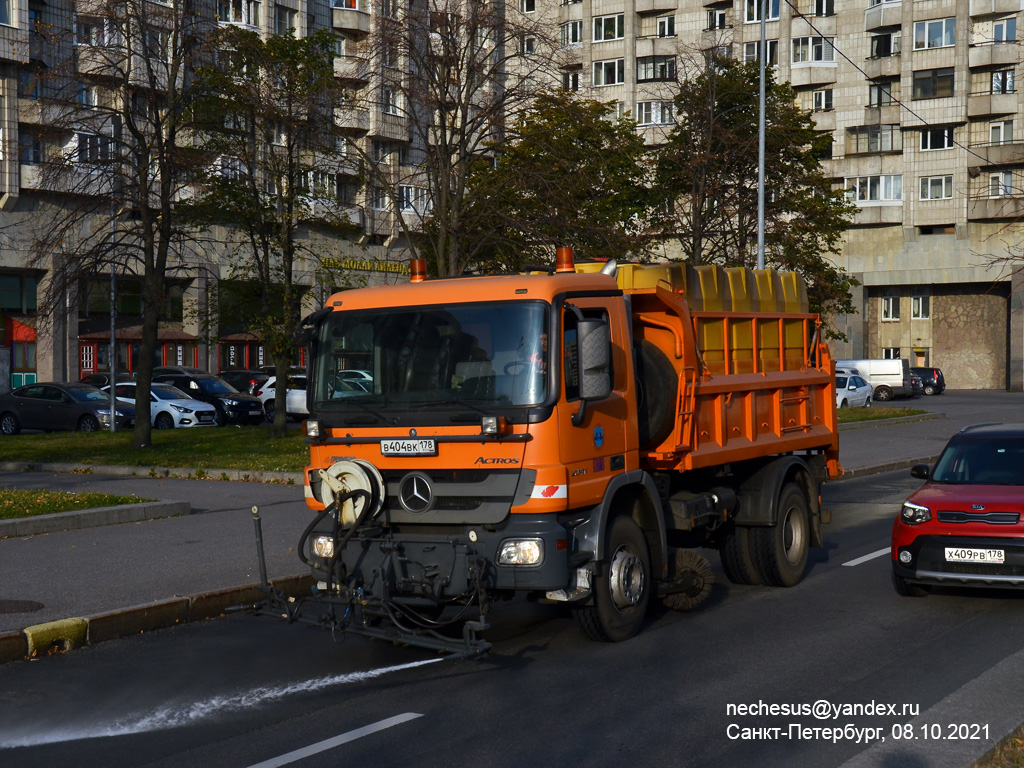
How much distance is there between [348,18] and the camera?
181 feet

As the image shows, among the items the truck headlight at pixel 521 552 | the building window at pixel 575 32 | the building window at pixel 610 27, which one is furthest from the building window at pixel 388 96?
the building window at pixel 575 32

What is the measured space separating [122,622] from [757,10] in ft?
207

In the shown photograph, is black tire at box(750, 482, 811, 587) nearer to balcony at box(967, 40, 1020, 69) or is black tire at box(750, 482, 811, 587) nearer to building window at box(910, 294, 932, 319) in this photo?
balcony at box(967, 40, 1020, 69)

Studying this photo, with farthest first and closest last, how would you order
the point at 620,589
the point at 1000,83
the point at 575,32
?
Answer: the point at 575,32 < the point at 1000,83 < the point at 620,589

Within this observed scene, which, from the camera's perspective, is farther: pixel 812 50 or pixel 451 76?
pixel 812 50

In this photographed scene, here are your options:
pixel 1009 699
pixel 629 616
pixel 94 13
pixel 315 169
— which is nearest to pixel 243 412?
pixel 315 169

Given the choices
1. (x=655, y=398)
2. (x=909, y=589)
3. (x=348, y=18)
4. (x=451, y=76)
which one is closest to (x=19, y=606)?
(x=655, y=398)

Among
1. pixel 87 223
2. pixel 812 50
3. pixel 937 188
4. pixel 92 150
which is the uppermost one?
pixel 812 50

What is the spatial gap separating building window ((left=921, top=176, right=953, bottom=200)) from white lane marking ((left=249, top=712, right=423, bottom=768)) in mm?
64367

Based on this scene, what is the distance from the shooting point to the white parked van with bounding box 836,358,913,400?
2158 inches

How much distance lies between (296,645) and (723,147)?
23965 millimetres

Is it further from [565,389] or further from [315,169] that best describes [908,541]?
[315,169]

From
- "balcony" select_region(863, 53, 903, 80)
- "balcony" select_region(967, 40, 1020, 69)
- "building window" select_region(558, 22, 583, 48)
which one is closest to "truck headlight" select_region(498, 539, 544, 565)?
"balcony" select_region(967, 40, 1020, 69)

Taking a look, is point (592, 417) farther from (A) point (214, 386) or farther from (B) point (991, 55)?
(B) point (991, 55)
